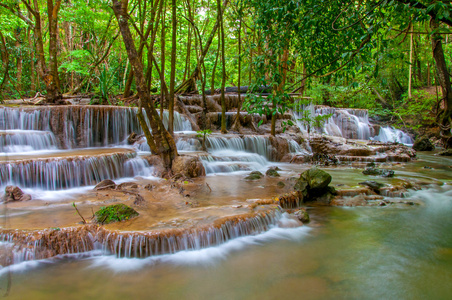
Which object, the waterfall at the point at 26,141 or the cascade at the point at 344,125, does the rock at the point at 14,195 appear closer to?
the waterfall at the point at 26,141

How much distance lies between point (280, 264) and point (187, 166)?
4388mm

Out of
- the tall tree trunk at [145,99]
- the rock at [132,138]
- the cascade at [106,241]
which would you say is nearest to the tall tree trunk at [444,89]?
the tall tree trunk at [145,99]

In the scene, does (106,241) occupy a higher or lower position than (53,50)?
lower

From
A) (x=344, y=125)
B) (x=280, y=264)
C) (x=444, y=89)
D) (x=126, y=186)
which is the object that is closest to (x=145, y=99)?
(x=126, y=186)

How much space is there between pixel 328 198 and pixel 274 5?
4.22 m

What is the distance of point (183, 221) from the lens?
4.53 metres

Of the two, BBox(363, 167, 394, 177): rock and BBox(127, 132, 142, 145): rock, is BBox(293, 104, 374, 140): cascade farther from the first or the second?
BBox(127, 132, 142, 145): rock

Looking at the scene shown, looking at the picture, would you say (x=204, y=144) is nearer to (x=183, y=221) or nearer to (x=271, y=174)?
(x=271, y=174)

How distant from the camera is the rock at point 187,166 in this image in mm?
7948

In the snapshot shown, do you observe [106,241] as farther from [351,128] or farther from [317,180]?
[351,128]

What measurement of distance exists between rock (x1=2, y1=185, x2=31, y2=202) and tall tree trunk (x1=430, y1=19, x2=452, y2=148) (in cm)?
953

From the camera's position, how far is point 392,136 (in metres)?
17.8

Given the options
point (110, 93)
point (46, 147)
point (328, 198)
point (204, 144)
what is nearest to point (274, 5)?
point (328, 198)

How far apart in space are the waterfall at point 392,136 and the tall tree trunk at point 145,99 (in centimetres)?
1388
